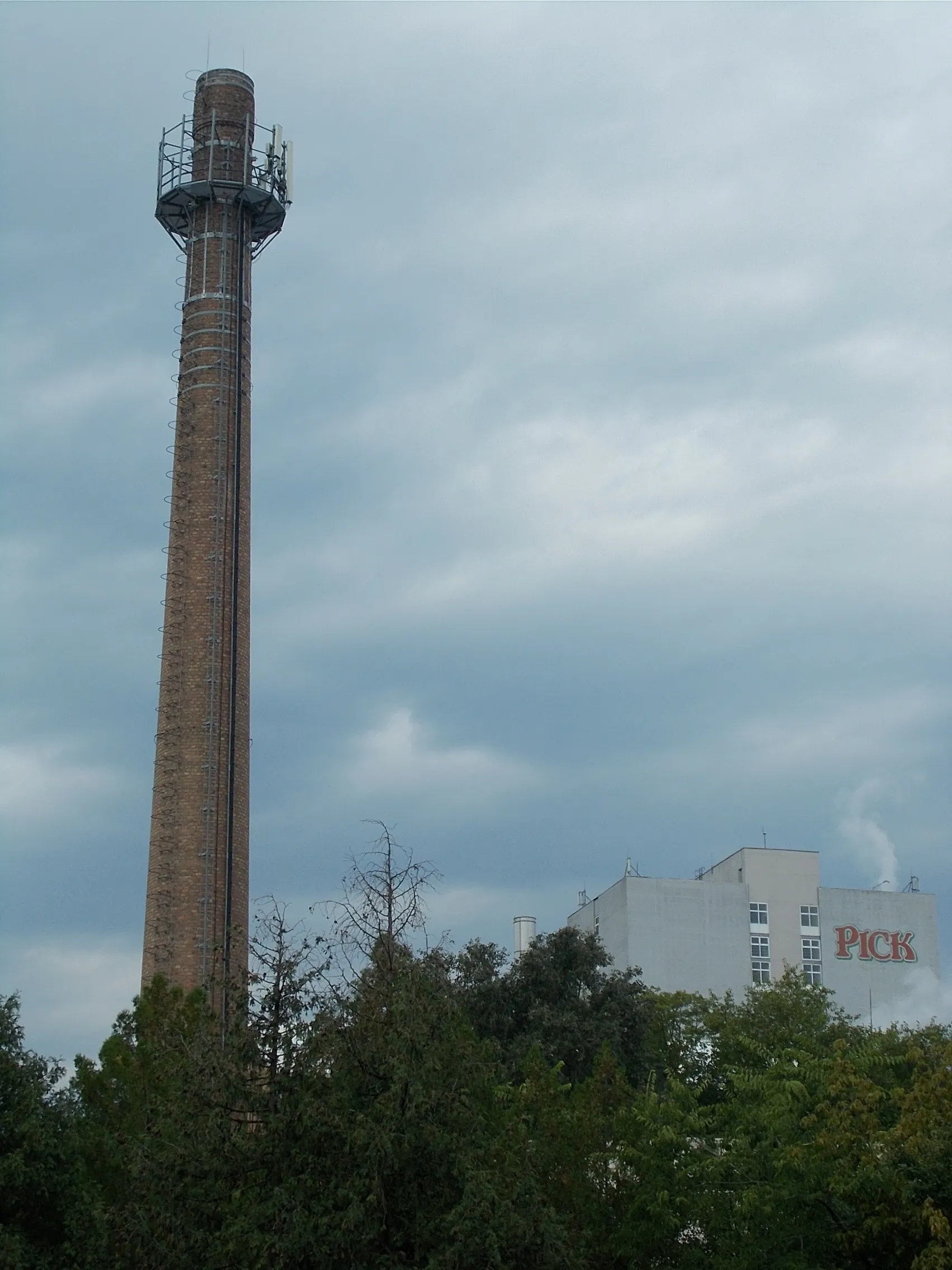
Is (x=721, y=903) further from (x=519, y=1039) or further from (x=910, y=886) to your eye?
(x=519, y=1039)

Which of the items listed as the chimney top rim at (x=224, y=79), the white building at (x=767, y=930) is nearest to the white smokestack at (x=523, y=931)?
the white building at (x=767, y=930)

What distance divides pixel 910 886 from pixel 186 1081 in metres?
64.6

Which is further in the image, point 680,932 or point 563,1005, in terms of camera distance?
point 680,932

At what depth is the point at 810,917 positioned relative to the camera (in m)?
73.9

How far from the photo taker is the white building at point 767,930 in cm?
7131

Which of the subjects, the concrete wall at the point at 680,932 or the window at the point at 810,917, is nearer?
the concrete wall at the point at 680,932

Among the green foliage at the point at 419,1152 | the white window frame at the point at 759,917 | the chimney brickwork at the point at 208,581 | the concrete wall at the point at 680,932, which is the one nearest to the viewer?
the green foliage at the point at 419,1152

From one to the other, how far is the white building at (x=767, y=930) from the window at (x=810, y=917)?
0.12ft

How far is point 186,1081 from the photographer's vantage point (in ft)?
63.0

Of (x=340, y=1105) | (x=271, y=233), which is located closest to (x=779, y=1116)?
(x=340, y=1105)

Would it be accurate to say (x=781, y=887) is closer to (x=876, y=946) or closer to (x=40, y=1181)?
(x=876, y=946)

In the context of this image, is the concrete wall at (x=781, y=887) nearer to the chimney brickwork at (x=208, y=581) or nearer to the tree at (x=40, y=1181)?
the chimney brickwork at (x=208, y=581)

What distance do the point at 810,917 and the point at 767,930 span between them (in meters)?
2.30

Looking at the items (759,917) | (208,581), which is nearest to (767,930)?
(759,917)
